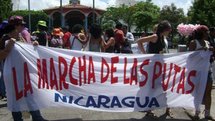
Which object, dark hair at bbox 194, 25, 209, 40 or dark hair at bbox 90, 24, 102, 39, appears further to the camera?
dark hair at bbox 90, 24, 102, 39

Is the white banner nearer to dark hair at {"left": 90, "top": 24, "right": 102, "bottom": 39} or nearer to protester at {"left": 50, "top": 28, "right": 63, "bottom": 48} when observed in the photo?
dark hair at {"left": 90, "top": 24, "right": 102, "bottom": 39}

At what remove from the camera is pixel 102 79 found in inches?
290

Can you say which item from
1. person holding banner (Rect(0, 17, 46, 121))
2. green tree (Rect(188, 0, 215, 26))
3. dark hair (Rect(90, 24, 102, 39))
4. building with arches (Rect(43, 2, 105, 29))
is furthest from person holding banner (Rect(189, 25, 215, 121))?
building with arches (Rect(43, 2, 105, 29))

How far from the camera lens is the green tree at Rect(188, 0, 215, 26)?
51.1m

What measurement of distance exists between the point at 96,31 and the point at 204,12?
46034 millimetres

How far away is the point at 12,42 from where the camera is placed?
662cm

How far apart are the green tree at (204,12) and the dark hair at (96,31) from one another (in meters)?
43.0

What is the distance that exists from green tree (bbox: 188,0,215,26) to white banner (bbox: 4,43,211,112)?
43595 mm

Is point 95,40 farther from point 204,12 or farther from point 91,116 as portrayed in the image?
point 204,12

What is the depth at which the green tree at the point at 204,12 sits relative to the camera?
168 ft

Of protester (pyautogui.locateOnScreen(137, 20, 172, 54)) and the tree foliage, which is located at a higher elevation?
the tree foliage

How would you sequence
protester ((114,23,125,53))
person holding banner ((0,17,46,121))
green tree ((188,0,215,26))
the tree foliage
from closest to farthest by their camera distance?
1. person holding banner ((0,17,46,121))
2. protester ((114,23,125,53))
3. green tree ((188,0,215,26))
4. the tree foliage

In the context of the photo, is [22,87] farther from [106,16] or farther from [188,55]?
[106,16]

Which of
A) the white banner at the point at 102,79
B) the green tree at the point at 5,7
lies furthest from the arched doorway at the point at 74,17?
the white banner at the point at 102,79
